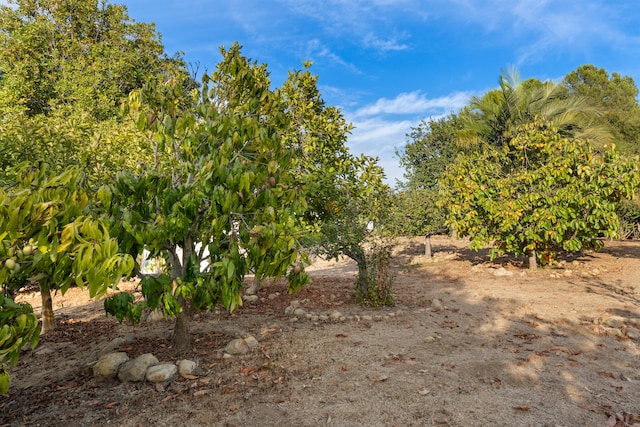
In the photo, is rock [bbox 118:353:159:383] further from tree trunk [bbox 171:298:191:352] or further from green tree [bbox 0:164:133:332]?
green tree [bbox 0:164:133:332]

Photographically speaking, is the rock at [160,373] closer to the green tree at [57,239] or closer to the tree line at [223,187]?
the tree line at [223,187]

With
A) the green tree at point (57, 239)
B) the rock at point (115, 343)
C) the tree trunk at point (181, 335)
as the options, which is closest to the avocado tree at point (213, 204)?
the green tree at point (57, 239)

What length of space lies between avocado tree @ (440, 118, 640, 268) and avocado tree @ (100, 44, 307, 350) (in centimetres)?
913

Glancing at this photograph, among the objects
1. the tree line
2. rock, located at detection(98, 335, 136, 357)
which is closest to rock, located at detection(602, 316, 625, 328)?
the tree line

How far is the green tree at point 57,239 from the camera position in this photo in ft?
6.85

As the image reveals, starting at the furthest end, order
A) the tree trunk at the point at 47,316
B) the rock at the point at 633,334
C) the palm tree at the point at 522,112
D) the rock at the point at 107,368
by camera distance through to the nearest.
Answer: the palm tree at the point at 522,112 < the tree trunk at the point at 47,316 < the rock at the point at 633,334 < the rock at the point at 107,368

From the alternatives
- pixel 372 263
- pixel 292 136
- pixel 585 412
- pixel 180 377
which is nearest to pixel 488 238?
pixel 372 263

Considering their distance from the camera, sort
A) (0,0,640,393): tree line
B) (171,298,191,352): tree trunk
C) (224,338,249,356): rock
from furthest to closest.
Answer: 1. (171,298,191,352): tree trunk
2. (224,338,249,356): rock
3. (0,0,640,393): tree line

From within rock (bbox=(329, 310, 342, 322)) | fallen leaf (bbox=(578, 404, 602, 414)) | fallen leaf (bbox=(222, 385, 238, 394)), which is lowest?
fallen leaf (bbox=(578, 404, 602, 414))

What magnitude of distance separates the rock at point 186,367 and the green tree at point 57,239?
2.76 metres

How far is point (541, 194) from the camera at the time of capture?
11305 mm

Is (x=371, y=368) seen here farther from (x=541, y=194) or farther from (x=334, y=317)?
(x=541, y=194)

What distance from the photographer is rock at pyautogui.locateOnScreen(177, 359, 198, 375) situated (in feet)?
16.2

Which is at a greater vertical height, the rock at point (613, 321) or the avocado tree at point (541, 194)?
the avocado tree at point (541, 194)
